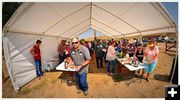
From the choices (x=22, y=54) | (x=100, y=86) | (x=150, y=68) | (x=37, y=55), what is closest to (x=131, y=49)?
(x=150, y=68)

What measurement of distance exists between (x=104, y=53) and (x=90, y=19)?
33.2 inches

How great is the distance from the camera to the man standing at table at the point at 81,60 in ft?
15.3

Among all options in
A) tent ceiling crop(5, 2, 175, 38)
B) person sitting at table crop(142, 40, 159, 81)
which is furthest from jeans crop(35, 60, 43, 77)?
person sitting at table crop(142, 40, 159, 81)

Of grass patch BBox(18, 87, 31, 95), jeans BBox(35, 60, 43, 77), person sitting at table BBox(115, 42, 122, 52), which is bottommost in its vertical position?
grass patch BBox(18, 87, 31, 95)

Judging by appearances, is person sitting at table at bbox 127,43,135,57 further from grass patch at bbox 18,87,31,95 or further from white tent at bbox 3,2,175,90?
grass patch at bbox 18,87,31,95

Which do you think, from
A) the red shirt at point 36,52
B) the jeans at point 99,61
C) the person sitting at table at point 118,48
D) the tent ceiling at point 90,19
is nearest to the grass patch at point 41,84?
the red shirt at point 36,52

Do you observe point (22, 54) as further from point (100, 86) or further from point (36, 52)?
point (100, 86)

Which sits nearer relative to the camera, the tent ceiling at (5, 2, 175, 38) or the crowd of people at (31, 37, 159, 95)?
Answer: the tent ceiling at (5, 2, 175, 38)

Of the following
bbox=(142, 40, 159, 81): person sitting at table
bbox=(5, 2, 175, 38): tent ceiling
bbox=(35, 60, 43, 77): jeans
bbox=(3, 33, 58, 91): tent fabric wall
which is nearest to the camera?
bbox=(5, 2, 175, 38): tent ceiling

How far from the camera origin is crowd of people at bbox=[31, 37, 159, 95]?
479 centimetres

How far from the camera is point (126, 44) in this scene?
507cm

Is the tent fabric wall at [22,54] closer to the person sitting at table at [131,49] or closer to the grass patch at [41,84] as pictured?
the grass patch at [41,84]

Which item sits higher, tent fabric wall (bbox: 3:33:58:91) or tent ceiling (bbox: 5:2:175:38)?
tent ceiling (bbox: 5:2:175:38)

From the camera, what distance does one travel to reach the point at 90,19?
5.32 m
